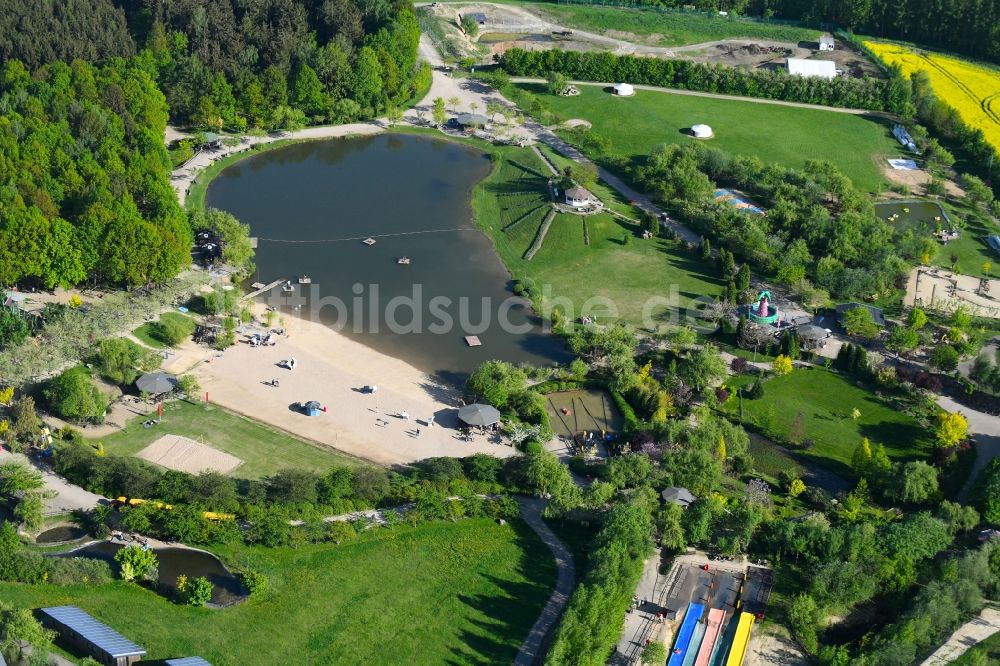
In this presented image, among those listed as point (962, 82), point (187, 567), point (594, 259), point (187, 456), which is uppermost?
point (962, 82)

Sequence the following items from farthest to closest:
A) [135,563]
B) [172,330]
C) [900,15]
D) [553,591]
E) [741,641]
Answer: [900,15] < [172,330] < [553,591] < [135,563] < [741,641]

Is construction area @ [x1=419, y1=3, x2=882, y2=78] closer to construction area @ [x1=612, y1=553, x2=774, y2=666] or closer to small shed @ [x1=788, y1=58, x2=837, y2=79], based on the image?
small shed @ [x1=788, y1=58, x2=837, y2=79]

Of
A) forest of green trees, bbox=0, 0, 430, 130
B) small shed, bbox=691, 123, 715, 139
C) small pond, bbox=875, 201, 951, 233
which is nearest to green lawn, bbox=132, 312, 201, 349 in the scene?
forest of green trees, bbox=0, 0, 430, 130

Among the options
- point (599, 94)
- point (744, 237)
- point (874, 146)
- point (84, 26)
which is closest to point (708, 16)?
point (599, 94)

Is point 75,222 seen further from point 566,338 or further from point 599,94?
point 599,94

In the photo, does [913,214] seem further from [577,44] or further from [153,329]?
[153,329]

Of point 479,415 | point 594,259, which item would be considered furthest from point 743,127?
point 479,415

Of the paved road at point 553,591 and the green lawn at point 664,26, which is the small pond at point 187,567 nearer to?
the paved road at point 553,591
